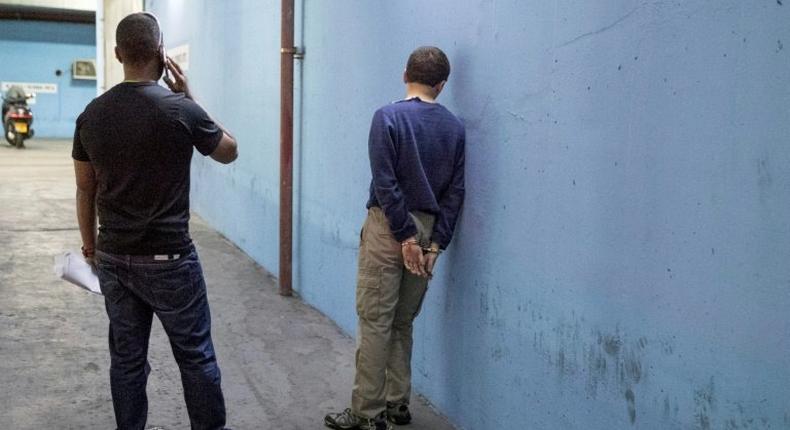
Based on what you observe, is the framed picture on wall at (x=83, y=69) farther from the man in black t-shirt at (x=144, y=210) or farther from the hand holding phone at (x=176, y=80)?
the hand holding phone at (x=176, y=80)

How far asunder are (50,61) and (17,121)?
4333 mm

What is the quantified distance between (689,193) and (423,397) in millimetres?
2011

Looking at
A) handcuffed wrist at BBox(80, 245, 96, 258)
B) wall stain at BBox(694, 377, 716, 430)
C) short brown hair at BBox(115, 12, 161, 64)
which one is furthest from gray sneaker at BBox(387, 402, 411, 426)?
short brown hair at BBox(115, 12, 161, 64)

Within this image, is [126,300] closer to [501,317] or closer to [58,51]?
[501,317]

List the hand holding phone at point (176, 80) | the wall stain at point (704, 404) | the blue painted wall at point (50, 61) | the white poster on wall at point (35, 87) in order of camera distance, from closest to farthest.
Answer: the wall stain at point (704, 404)
the hand holding phone at point (176, 80)
the white poster on wall at point (35, 87)
the blue painted wall at point (50, 61)

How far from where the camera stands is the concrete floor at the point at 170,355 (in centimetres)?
353

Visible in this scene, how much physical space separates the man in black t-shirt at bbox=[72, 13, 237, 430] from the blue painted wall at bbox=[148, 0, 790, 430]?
108cm

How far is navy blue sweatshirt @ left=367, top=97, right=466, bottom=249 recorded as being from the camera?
10.0ft

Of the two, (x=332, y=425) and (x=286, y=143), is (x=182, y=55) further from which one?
(x=332, y=425)

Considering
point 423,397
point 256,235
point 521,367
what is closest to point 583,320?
point 521,367

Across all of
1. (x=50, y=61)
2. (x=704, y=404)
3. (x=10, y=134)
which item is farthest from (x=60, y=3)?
(x=704, y=404)

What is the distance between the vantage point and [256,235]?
6.61 meters

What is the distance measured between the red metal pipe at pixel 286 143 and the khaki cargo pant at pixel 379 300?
7.08 feet

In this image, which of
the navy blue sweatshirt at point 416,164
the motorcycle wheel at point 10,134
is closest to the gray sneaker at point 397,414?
the navy blue sweatshirt at point 416,164
